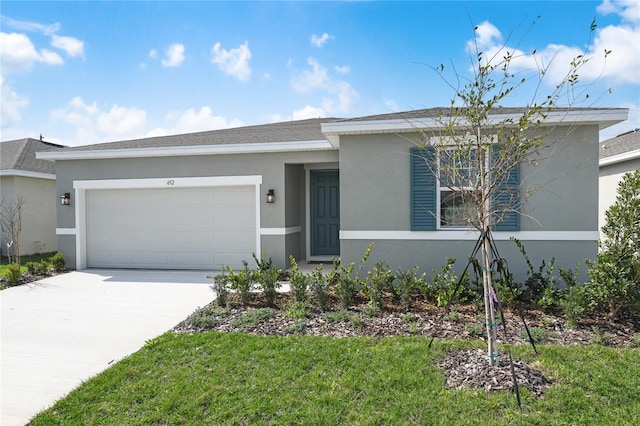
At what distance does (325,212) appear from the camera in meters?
11.1

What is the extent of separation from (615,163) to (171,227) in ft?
41.3

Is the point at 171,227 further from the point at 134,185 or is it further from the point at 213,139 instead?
the point at 213,139

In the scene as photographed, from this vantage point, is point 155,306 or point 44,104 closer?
point 155,306

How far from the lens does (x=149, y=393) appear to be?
368cm

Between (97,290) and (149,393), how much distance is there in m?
5.22

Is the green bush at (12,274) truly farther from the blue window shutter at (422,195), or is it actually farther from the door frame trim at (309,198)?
the blue window shutter at (422,195)

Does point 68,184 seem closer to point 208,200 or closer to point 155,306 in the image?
point 208,200

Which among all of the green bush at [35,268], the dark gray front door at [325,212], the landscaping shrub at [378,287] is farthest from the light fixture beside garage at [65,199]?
the landscaping shrub at [378,287]

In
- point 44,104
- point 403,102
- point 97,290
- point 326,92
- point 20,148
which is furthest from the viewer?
point 20,148

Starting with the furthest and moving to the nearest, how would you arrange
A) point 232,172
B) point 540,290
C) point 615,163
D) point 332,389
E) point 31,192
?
point 31,192
point 615,163
point 232,172
point 540,290
point 332,389

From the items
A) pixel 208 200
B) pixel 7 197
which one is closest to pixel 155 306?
pixel 208 200

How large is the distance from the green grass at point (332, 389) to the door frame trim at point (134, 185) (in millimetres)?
5444

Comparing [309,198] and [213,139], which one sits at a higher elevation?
[213,139]

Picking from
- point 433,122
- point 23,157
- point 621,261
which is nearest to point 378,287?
point 433,122
